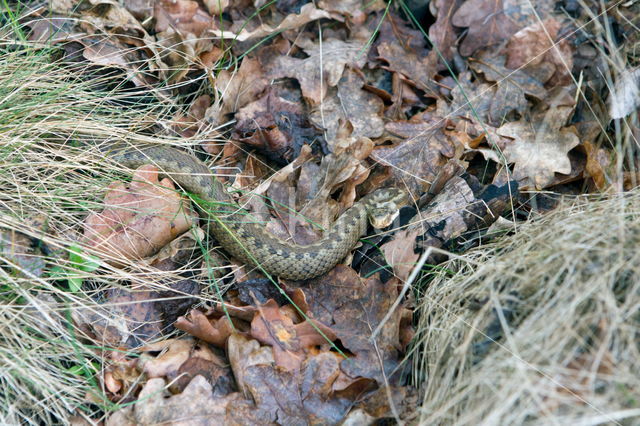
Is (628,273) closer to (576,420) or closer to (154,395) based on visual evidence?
(576,420)

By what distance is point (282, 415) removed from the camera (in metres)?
3.40

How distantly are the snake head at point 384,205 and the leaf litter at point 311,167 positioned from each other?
0.29 ft

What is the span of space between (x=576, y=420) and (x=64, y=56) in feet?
15.0

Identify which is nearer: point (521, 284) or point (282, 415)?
point (521, 284)

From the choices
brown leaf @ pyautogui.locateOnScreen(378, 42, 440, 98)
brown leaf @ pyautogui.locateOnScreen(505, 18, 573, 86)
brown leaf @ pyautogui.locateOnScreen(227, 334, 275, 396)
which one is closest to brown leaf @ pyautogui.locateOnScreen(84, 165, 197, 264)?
brown leaf @ pyautogui.locateOnScreen(227, 334, 275, 396)

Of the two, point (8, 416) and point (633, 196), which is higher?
point (633, 196)

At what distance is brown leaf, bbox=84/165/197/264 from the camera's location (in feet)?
13.1

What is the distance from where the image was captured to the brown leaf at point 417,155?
4.86 m

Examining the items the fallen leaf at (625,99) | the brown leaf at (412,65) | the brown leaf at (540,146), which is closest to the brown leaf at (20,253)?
the brown leaf at (412,65)

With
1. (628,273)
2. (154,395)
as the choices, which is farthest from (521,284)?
(154,395)

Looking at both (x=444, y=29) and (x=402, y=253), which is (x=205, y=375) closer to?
(x=402, y=253)

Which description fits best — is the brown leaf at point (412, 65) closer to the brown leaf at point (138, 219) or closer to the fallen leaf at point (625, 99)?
the fallen leaf at point (625, 99)

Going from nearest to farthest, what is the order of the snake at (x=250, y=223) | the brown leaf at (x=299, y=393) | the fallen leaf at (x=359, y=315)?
the brown leaf at (x=299, y=393) < the fallen leaf at (x=359, y=315) < the snake at (x=250, y=223)

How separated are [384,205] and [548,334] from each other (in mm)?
2162
